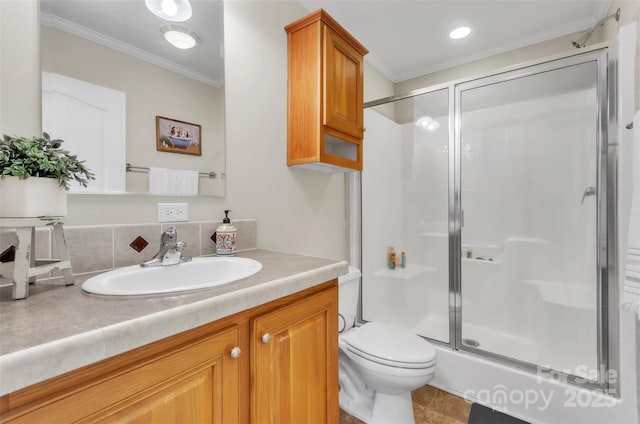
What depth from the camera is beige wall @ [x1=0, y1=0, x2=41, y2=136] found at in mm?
795

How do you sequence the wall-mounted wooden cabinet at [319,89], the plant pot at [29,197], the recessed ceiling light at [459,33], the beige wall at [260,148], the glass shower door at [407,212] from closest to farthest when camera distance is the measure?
1. the plant pot at [29,197]
2. the beige wall at [260,148]
3. the wall-mounted wooden cabinet at [319,89]
4. the recessed ceiling light at [459,33]
5. the glass shower door at [407,212]

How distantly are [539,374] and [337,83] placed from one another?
6.45 ft

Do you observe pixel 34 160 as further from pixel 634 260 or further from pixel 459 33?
pixel 459 33

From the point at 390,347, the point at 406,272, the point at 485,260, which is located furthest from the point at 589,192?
the point at 390,347

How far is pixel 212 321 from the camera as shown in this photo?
0.64 meters

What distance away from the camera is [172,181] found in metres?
1.13

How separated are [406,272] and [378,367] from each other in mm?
1292

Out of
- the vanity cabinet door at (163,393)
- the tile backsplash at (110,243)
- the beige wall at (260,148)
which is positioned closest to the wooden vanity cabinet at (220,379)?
the vanity cabinet door at (163,393)

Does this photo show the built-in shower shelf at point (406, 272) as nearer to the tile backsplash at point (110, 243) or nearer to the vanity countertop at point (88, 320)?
the tile backsplash at point (110, 243)

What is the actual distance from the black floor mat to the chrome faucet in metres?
1.69

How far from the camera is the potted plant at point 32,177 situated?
63cm

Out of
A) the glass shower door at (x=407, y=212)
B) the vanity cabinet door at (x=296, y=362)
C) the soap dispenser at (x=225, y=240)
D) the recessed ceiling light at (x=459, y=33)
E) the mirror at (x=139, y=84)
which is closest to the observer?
the vanity cabinet door at (x=296, y=362)

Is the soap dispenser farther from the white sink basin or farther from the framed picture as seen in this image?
the framed picture

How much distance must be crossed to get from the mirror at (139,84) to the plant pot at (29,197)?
10.8 inches
